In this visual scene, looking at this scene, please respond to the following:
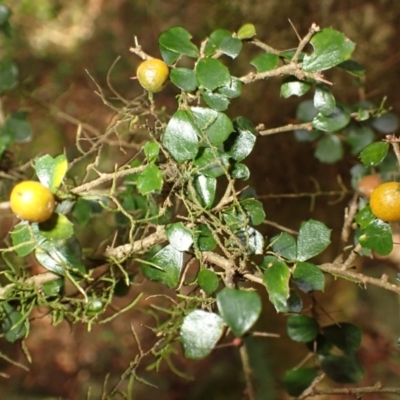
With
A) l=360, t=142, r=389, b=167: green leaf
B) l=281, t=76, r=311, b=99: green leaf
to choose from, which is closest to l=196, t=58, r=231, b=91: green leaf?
l=281, t=76, r=311, b=99: green leaf

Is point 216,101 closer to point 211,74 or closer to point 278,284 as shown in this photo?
point 211,74

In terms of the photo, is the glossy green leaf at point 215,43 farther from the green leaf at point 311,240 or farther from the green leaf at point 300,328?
the green leaf at point 300,328

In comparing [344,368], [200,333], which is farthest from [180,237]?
[344,368]

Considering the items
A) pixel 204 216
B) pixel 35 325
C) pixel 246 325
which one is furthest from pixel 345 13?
pixel 35 325

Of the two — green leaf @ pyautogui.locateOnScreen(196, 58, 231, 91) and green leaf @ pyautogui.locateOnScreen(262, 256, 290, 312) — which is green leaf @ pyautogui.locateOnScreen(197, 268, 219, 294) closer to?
green leaf @ pyautogui.locateOnScreen(262, 256, 290, 312)

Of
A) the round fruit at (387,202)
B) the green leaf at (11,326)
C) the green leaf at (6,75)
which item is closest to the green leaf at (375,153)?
the round fruit at (387,202)

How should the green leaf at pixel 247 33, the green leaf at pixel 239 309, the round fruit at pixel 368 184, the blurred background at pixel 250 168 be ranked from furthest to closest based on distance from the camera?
the blurred background at pixel 250 168, the round fruit at pixel 368 184, the green leaf at pixel 247 33, the green leaf at pixel 239 309

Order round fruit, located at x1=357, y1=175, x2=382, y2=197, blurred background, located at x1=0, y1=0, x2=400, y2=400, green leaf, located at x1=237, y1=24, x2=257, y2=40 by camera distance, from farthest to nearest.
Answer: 1. blurred background, located at x1=0, y1=0, x2=400, y2=400
2. round fruit, located at x1=357, y1=175, x2=382, y2=197
3. green leaf, located at x1=237, y1=24, x2=257, y2=40
